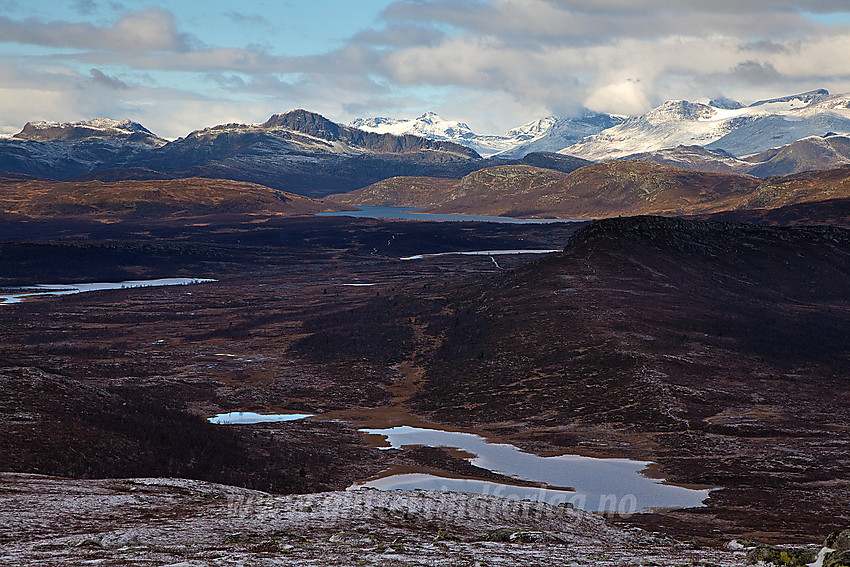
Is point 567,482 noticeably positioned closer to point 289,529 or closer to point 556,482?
point 556,482

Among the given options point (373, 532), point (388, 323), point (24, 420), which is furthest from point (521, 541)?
point (388, 323)

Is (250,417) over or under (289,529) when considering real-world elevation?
under

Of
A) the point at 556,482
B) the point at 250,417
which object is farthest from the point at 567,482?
the point at 250,417

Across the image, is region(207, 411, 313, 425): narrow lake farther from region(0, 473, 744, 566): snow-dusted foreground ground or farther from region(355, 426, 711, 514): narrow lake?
region(0, 473, 744, 566): snow-dusted foreground ground

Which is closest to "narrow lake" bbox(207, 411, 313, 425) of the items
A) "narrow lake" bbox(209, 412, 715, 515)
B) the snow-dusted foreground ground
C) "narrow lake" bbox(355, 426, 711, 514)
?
"narrow lake" bbox(209, 412, 715, 515)

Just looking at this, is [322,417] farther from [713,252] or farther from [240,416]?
[713,252]

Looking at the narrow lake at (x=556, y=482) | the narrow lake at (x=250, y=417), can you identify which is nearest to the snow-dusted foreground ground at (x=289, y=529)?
the narrow lake at (x=556, y=482)

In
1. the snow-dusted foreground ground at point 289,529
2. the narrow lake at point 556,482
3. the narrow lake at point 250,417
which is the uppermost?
the snow-dusted foreground ground at point 289,529

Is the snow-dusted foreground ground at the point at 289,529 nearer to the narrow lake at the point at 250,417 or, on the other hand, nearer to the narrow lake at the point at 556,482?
the narrow lake at the point at 556,482
